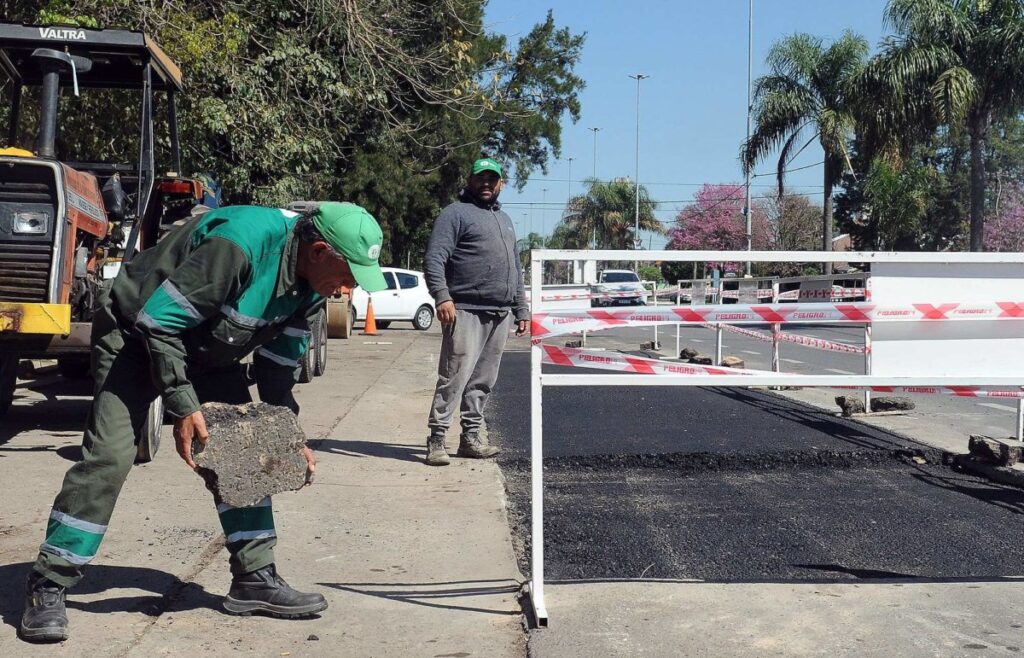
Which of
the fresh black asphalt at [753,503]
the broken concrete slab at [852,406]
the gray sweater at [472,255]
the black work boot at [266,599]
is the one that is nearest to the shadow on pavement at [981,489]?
the fresh black asphalt at [753,503]

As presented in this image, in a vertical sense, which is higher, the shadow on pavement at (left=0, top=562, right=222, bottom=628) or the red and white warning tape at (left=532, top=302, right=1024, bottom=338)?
the red and white warning tape at (left=532, top=302, right=1024, bottom=338)

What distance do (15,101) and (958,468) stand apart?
8511mm

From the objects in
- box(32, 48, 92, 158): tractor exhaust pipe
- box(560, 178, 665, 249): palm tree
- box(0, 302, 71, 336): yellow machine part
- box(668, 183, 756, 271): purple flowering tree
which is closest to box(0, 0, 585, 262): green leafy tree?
box(32, 48, 92, 158): tractor exhaust pipe

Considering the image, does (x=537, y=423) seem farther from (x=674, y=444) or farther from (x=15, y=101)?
(x=15, y=101)

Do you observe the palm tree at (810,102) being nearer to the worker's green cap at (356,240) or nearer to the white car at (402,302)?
the white car at (402,302)

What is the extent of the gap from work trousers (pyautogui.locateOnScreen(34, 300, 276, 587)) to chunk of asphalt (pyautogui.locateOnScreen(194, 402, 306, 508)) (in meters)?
0.14

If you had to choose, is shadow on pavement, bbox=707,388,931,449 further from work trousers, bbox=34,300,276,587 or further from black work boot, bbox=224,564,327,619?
work trousers, bbox=34,300,276,587

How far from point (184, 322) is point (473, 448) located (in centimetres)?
412

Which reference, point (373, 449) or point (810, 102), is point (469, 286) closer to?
point (373, 449)

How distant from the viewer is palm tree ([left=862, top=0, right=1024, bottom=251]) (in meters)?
30.4

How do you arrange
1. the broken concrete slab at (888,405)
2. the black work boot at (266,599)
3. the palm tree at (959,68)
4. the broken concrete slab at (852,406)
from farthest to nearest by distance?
A: the palm tree at (959,68), the broken concrete slab at (888,405), the broken concrete slab at (852,406), the black work boot at (266,599)

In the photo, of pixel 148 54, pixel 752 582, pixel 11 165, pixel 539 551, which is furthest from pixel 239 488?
pixel 148 54

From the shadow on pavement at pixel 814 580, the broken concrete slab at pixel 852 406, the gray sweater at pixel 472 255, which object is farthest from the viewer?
the broken concrete slab at pixel 852 406

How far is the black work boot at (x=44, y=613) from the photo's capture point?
3.89 m
